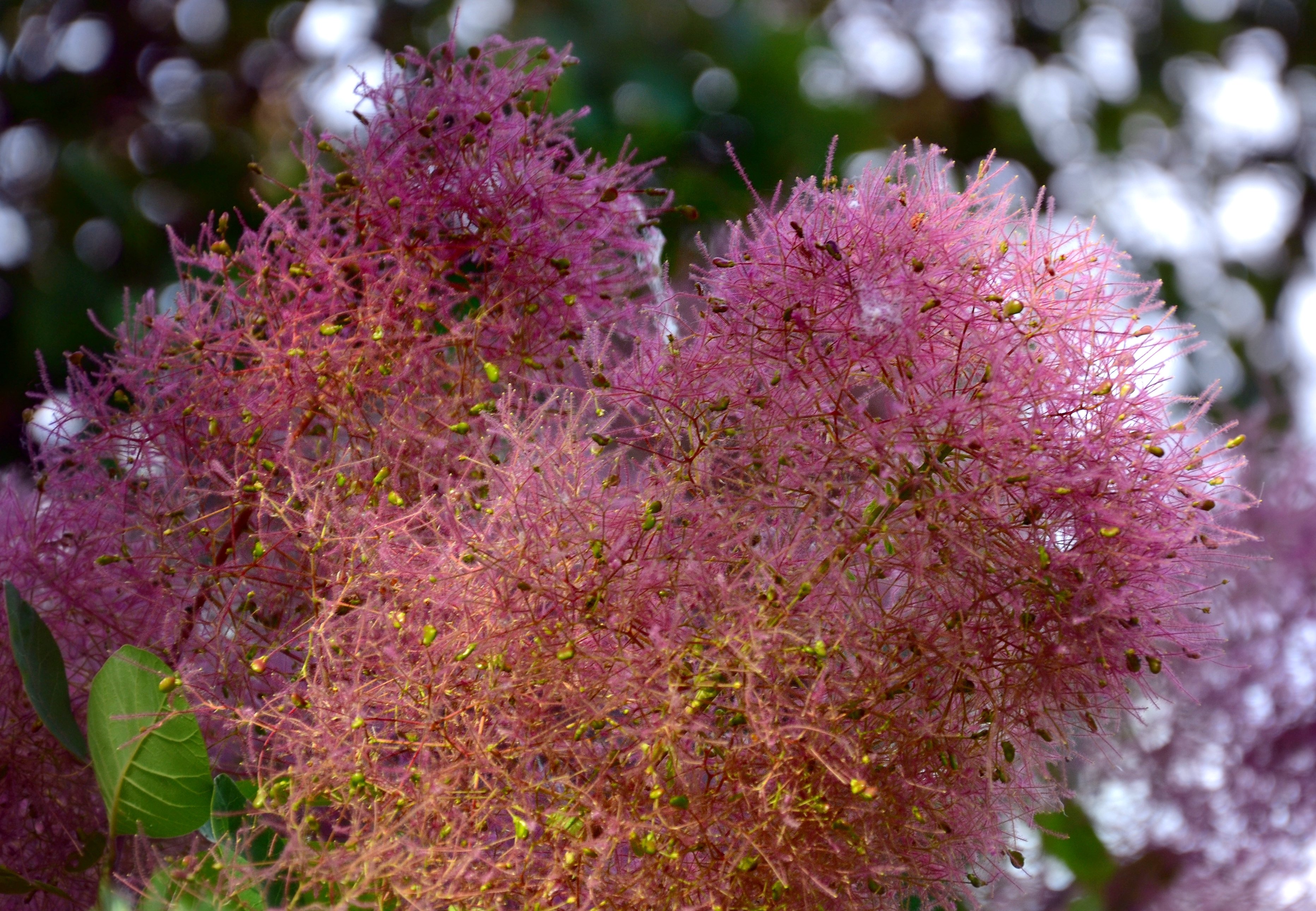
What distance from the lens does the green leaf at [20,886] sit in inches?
17.8

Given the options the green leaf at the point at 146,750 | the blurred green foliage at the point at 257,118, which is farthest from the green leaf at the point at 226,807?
the blurred green foliage at the point at 257,118

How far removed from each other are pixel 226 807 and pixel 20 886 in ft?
0.30

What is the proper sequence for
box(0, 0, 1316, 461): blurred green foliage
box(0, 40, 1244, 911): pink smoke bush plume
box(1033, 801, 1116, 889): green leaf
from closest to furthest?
box(0, 40, 1244, 911): pink smoke bush plume, box(1033, 801, 1116, 889): green leaf, box(0, 0, 1316, 461): blurred green foliage

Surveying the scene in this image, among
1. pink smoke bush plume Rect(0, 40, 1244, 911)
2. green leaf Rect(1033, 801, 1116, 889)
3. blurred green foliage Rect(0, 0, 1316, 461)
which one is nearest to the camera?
pink smoke bush plume Rect(0, 40, 1244, 911)

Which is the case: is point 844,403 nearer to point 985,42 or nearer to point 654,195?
point 654,195

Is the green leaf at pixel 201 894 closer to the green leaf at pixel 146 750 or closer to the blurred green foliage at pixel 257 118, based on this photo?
the green leaf at pixel 146 750

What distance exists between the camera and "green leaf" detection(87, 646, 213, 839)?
44cm

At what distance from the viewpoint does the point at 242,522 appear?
49cm

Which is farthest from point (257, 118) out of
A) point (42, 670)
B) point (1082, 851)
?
point (1082, 851)

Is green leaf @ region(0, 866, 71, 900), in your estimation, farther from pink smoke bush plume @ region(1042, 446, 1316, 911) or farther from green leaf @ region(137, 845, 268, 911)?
pink smoke bush plume @ region(1042, 446, 1316, 911)

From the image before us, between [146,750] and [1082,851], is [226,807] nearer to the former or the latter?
[146,750]

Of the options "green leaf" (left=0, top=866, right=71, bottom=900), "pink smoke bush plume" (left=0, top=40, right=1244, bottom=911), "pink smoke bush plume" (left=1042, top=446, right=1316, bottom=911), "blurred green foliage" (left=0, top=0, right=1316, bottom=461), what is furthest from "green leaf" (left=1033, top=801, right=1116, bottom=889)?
"green leaf" (left=0, top=866, right=71, bottom=900)

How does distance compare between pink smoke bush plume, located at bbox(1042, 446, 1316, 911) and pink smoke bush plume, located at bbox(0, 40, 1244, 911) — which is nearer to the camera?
pink smoke bush plume, located at bbox(0, 40, 1244, 911)

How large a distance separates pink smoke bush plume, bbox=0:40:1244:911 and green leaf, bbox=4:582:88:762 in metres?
0.04
